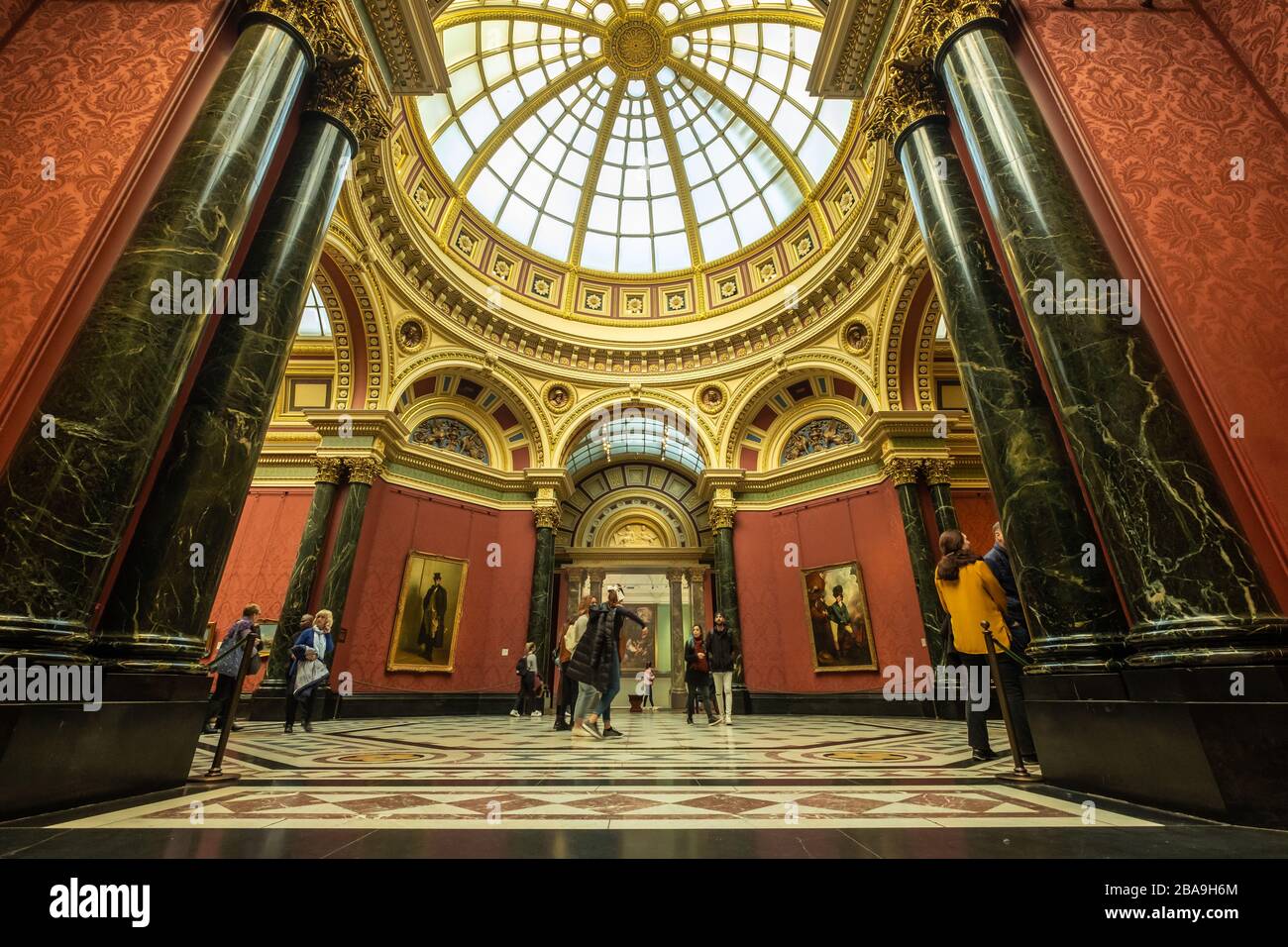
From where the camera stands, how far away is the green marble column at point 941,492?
1073cm

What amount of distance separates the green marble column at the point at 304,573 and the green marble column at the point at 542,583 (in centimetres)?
453

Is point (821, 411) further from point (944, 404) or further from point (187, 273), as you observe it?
point (187, 273)

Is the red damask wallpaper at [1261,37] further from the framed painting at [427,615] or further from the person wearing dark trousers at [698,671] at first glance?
the framed painting at [427,615]

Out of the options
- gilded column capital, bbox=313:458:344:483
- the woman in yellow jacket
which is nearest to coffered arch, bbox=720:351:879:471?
gilded column capital, bbox=313:458:344:483

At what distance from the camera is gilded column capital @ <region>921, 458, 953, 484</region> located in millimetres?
11031

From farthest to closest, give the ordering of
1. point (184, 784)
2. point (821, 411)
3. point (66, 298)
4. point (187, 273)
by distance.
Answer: point (821, 411) < point (187, 273) < point (66, 298) < point (184, 784)

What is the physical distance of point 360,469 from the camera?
10.9m

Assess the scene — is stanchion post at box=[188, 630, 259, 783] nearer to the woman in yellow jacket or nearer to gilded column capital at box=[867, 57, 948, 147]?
the woman in yellow jacket

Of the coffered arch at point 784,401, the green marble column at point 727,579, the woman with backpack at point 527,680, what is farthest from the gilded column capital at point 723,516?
the woman with backpack at point 527,680

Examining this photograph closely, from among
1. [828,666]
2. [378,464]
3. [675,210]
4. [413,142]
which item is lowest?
[828,666]
